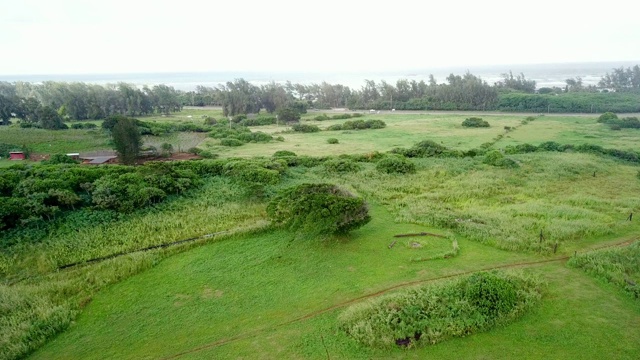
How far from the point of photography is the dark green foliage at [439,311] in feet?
37.0

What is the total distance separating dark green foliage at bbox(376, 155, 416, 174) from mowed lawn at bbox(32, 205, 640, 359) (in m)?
11.8

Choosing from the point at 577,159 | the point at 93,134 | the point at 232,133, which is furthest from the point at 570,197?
the point at 93,134

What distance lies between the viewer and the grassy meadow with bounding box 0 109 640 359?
11.3m

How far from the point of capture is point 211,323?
1244 centimetres

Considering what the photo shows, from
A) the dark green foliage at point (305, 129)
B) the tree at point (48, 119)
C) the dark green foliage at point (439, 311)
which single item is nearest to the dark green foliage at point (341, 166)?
the dark green foliage at point (439, 311)

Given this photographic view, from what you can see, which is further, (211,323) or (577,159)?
(577,159)

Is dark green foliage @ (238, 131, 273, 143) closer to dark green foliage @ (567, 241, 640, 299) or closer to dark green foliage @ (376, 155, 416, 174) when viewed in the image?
dark green foliage @ (376, 155, 416, 174)

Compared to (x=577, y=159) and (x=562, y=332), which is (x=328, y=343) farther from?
(x=577, y=159)

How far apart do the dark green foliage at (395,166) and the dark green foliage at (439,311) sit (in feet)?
53.8

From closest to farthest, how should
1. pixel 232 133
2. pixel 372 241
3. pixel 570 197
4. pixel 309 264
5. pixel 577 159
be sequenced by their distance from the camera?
1. pixel 309 264
2. pixel 372 241
3. pixel 570 197
4. pixel 577 159
5. pixel 232 133

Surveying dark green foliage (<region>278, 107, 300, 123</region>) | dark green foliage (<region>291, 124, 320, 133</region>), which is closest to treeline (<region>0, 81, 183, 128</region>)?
dark green foliage (<region>278, 107, 300, 123</region>)

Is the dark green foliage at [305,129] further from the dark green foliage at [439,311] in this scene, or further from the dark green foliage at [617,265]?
the dark green foliage at [439,311]

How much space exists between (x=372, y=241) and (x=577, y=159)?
80.1ft

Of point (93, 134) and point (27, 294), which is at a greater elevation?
point (93, 134)
